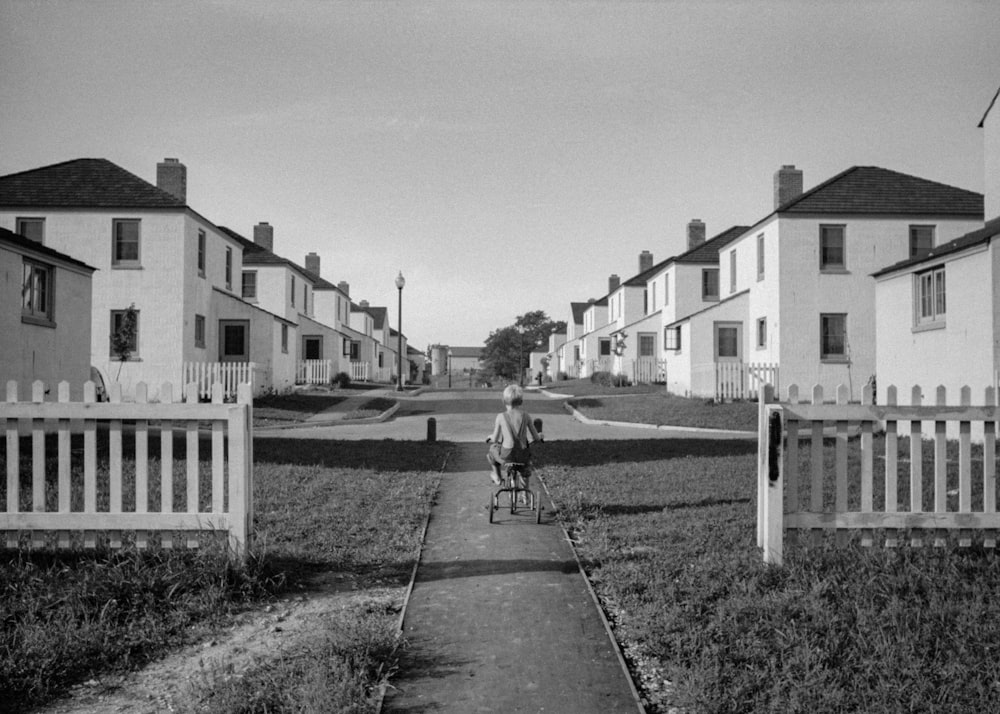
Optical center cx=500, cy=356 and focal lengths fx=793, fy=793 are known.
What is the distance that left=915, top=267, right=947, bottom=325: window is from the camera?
16.5 m

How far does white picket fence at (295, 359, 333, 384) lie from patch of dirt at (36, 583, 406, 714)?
37915mm

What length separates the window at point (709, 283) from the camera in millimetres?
39281

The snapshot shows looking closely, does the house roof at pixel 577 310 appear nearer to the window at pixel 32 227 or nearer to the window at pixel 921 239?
the window at pixel 921 239

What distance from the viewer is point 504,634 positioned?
4797 millimetres

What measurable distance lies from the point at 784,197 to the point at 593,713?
30.4 metres

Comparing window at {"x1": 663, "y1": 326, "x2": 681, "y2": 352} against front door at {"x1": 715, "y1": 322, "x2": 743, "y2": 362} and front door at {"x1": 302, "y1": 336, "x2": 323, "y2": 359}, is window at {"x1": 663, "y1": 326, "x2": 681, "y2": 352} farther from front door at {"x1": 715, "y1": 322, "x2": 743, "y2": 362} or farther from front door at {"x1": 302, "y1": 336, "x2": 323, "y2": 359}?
front door at {"x1": 302, "y1": 336, "x2": 323, "y2": 359}

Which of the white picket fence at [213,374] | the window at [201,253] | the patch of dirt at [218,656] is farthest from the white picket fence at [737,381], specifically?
the patch of dirt at [218,656]

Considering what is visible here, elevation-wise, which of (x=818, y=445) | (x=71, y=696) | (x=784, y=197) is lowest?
(x=71, y=696)

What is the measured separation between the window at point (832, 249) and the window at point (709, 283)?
13.1m

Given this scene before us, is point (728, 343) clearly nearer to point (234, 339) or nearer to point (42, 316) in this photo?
point (234, 339)

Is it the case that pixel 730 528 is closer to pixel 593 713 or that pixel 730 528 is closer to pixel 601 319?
pixel 593 713

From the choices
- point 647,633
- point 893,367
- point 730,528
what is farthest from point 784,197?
point 647,633

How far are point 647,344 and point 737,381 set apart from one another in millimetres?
21235

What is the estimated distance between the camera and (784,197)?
31.1m
